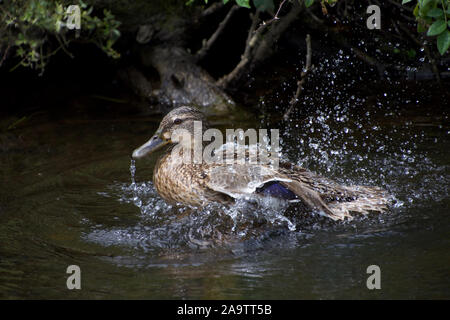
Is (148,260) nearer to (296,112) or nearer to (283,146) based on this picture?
(283,146)

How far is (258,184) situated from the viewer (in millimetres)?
4055

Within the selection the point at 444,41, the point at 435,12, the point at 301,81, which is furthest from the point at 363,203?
the point at 301,81

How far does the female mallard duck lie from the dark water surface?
12cm

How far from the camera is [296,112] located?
21.4ft

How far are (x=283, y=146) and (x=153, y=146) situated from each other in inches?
60.5

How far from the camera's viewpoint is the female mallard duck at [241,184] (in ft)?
13.5

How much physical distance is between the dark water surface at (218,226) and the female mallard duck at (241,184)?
0.39ft

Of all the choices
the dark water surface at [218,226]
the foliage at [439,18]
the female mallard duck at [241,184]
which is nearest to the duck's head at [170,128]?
the female mallard duck at [241,184]

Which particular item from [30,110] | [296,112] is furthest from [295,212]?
[30,110]

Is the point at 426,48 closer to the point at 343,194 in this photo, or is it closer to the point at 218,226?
the point at 343,194

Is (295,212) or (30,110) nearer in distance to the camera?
(295,212)

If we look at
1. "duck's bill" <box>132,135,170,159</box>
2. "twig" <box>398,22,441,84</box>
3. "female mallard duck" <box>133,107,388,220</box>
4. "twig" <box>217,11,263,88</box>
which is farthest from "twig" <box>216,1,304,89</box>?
"duck's bill" <box>132,135,170,159</box>

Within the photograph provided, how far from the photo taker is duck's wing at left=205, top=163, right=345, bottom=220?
408cm

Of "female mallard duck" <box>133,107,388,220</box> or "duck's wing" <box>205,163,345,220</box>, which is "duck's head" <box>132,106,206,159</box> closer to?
"female mallard duck" <box>133,107,388,220</box>
